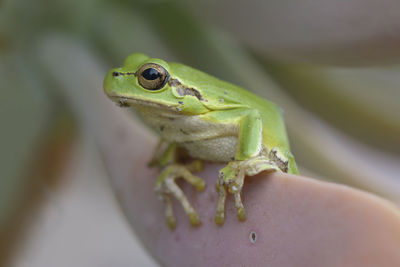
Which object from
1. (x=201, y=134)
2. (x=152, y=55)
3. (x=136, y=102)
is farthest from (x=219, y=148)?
(x=152, y=55)

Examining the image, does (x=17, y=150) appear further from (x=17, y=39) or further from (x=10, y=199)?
(x=17, y=39)

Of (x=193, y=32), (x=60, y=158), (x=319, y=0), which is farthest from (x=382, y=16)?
(x=60, y=158)

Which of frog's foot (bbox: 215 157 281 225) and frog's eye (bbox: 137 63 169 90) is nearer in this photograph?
frog's foot (bbox: 215 157 281 225)

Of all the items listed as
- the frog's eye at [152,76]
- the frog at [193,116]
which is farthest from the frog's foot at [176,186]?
the frog's eye at [152,76]

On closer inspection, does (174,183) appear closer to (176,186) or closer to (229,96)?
(176,186)

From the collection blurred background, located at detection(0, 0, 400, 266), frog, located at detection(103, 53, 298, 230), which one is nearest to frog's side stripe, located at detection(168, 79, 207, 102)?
frog, located at detection(103, 53, 298, 230)

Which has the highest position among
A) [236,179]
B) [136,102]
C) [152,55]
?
[152,55]

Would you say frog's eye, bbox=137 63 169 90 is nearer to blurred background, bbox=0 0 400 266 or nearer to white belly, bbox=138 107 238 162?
white belly, bbox=138 107 238 162
